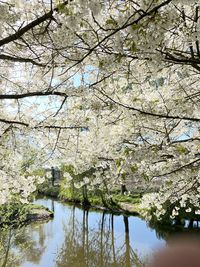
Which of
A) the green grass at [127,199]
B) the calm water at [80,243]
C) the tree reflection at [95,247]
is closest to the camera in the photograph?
the calm water at [80,243]

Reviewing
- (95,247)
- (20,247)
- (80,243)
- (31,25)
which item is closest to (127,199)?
(80,243)

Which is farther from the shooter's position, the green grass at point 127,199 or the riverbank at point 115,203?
the green grass at point 127,199

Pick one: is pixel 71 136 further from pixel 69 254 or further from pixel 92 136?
pixel 69 254

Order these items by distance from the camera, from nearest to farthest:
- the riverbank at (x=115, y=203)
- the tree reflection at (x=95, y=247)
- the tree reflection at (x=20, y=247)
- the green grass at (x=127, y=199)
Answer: the tree reflection at (x=20, y=247)
the tree reflection at (x=95, y=247)
the riverbank at (x=115, y=203)
the green grass at (x=127, y=199)

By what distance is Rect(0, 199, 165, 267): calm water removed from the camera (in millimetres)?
13195

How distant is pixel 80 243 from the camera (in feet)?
53.9

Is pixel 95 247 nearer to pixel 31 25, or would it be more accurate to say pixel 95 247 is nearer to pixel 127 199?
pixel 127 199

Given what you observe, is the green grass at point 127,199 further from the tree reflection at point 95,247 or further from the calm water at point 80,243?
the tree reflection at point 95,247

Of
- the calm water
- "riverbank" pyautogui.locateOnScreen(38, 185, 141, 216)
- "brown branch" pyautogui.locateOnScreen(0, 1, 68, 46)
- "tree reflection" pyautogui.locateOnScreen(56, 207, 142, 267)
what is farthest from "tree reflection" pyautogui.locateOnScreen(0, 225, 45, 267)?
"brown branch" pyautogui.locateOnScreen(0, 1, 68, 46)

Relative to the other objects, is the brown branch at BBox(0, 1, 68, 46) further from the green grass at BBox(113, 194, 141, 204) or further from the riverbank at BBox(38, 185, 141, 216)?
the green grass at BBox(113, 194, 141, 204)

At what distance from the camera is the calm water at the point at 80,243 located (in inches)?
520

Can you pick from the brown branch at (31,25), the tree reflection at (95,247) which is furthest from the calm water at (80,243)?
the brown branch at (31,25)

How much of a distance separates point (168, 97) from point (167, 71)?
32 cm

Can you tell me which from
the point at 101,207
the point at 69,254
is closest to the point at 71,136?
the point at 69,254
